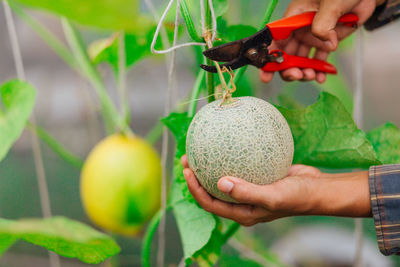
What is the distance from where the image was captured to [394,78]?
6.75 feet

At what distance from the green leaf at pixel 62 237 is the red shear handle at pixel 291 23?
0.37 metres

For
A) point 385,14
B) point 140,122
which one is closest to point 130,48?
point 385,14

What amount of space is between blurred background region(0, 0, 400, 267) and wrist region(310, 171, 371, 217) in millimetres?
543

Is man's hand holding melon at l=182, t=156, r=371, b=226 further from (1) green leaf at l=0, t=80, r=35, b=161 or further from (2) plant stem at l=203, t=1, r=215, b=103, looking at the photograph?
(1) green leaf at l=0, t=80, r=35, b=161

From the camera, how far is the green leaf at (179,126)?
2.01 feet

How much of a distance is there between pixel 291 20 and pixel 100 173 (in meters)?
0.42

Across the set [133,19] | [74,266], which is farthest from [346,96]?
[74,266]

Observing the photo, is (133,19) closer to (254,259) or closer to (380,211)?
(380,211)

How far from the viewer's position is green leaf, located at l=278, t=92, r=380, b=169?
612mm

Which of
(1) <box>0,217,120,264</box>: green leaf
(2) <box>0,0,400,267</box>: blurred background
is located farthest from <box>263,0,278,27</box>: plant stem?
(2) <box>0,0,400,267</box>: blurred background

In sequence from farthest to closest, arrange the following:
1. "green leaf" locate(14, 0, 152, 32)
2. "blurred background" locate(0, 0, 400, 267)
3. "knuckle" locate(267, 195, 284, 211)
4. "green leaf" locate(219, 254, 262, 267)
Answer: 1. "blurred background" locate(0, 0, 400, 267)
2. "green leaf" locate(219, 254, 262, 267)
3. "knuckle" locate(267, 195, 284, 211)
4. "green leaf" locate(14, 0, 152, 32)

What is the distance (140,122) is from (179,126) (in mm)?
1227

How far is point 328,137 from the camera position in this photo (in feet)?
2.08

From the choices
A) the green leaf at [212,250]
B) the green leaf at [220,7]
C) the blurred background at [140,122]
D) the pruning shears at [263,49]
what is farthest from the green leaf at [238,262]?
the green leaf at [220,7]
